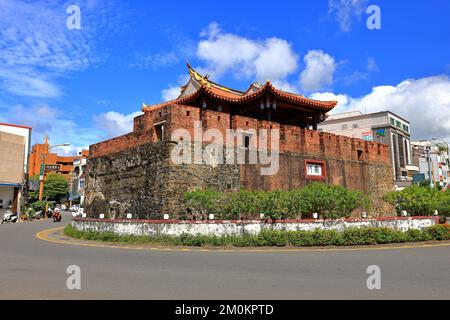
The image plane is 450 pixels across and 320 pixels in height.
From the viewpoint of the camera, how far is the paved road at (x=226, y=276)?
624cm

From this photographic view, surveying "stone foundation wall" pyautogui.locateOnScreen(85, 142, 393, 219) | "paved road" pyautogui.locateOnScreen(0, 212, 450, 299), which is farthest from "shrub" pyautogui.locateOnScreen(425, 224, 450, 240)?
"stone foundation wall" pyautogui.locateOnScreen(85, 142, 393, 219)

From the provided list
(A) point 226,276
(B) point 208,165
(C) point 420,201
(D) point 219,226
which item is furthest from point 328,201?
(A) point 226,276

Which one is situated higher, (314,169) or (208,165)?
(314,169)

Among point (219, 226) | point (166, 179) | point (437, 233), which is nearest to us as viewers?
point (219, 226)

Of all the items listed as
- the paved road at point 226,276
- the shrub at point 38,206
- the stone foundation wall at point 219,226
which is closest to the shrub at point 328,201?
the stone foundation wall at point 219,226

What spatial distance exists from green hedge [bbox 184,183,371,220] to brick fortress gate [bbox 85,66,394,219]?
141 cm

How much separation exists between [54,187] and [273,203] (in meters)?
62.2

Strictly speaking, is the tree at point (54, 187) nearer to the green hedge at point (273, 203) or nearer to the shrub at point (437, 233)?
the green hedge at point (273, 203)

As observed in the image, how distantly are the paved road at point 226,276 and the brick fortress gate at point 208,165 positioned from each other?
6.92 meters

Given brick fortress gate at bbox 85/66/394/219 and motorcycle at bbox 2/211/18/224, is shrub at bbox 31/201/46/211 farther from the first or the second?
brick fortress gate at bbox 85/66/394/219

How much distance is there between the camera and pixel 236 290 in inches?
255

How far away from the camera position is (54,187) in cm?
6800

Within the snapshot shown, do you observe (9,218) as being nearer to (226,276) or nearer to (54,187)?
(226,276)

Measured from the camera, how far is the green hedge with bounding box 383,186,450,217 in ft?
66.8
